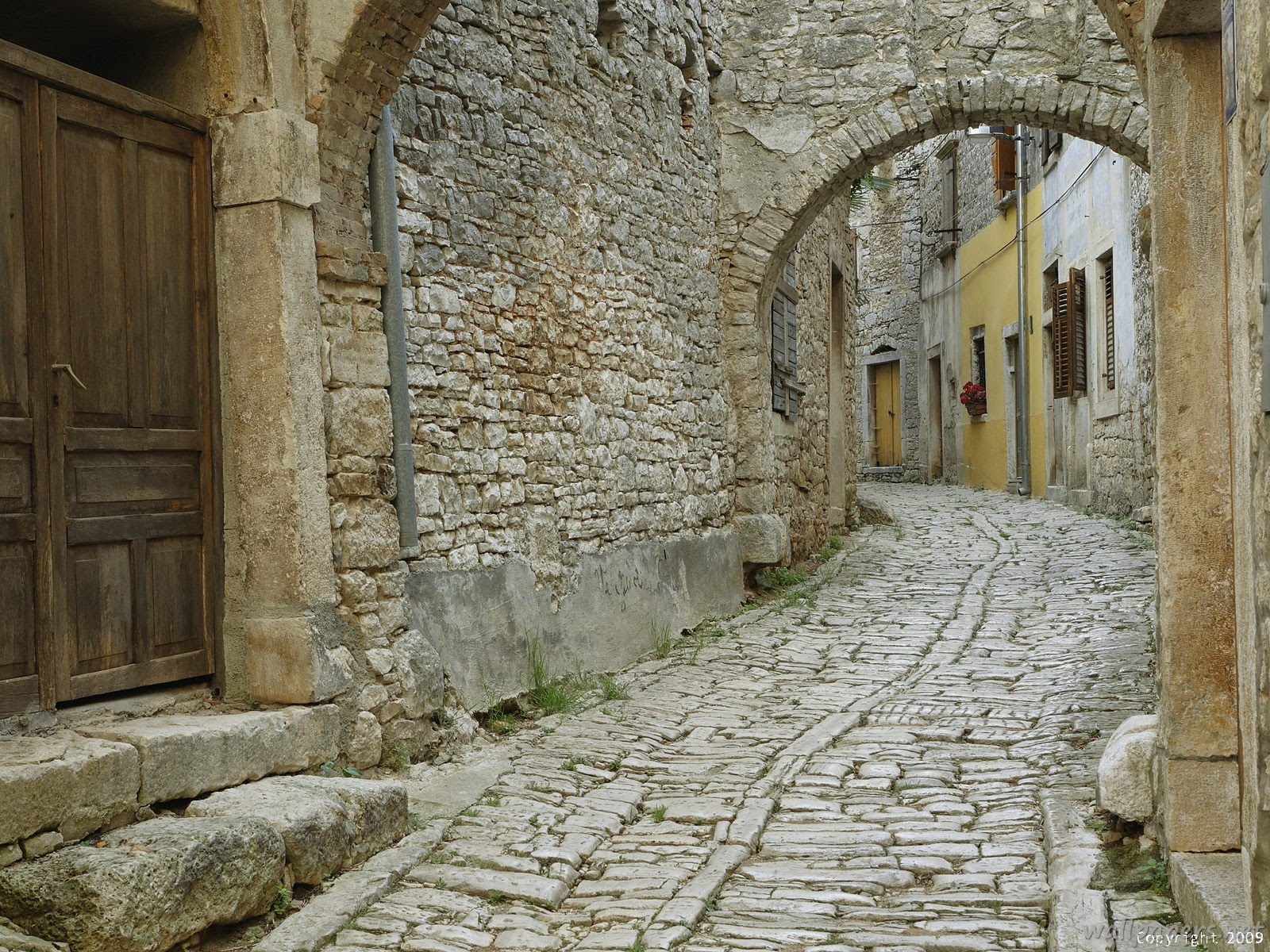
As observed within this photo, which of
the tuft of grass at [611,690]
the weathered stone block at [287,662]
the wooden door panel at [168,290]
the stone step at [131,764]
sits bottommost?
the tuft of grass at [611,690]

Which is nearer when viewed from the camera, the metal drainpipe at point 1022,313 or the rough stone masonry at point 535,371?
the rough stone masonry at point 535,371

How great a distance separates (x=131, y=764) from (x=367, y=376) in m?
1.74

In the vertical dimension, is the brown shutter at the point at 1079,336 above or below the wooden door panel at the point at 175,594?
above

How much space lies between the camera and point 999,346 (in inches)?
764

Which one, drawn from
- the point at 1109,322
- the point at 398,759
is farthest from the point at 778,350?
the point at 398,759

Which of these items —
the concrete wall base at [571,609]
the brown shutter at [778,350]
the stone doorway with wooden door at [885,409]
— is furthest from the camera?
the stone doorway with wooden door at [885,409]

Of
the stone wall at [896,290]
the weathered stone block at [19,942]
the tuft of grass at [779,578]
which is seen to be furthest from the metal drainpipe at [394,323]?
the stone wall at [896,290]

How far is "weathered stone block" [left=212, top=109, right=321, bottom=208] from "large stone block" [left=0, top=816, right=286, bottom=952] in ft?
6.77

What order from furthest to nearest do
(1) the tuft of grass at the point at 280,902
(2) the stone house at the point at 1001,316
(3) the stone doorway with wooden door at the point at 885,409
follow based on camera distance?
(3) the stone doorway with wooden door at the point at 885,409
(2) the stone house at the point at 1001,316
(1) the tuft of grass at the point at 280,902

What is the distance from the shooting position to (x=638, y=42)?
788cm

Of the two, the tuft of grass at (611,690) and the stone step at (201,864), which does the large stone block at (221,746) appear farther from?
the tuft of grass at (611,690)

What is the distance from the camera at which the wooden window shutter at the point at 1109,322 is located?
1384 centimetres

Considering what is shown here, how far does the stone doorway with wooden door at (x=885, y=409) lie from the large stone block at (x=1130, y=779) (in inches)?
860

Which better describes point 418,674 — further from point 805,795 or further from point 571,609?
point 571,609
